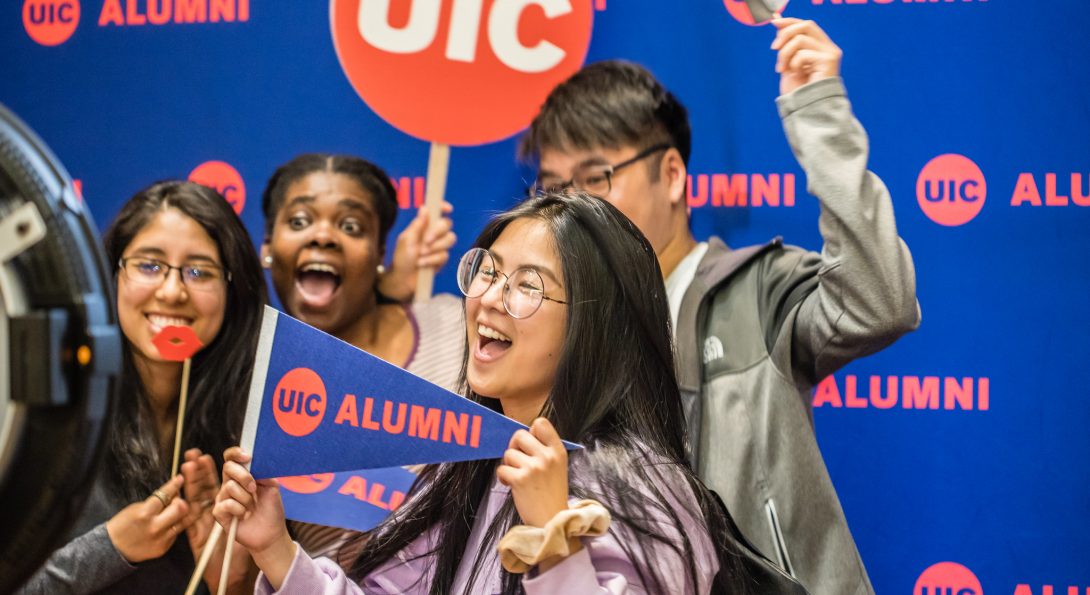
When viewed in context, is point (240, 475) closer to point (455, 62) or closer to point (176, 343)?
point (176, 343)

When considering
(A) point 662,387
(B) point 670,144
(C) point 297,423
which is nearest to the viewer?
(C) point 297,423

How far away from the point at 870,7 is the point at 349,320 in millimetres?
1530

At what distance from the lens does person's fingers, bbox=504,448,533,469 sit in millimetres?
1437

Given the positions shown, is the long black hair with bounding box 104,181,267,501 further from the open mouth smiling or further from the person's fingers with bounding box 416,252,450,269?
the person's fingers with bounding box 416,252,450,269

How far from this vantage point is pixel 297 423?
65.7 inches

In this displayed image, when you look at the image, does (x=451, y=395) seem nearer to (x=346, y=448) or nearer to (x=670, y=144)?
(x=346, y=448)

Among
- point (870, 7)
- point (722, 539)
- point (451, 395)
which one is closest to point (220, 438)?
point (451, 395)

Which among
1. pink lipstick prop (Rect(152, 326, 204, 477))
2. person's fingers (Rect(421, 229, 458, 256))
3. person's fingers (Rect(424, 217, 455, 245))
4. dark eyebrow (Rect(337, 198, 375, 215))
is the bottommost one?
pink lipstick prop (Rect(152, 326, 204, 477))

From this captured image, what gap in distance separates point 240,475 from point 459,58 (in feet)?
5.50

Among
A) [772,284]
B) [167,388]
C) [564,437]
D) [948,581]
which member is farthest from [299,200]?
[948,581]

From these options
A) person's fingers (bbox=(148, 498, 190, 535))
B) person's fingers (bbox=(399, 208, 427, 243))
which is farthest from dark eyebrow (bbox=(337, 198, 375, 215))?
person's fingers (bbox=(148, 498, 190, 535))

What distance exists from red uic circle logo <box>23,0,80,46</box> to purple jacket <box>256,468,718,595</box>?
222cm

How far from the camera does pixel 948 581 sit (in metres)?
2.80

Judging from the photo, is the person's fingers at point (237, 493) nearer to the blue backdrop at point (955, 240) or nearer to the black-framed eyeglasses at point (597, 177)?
the black-framed eyeglasses at point (597, 177)
